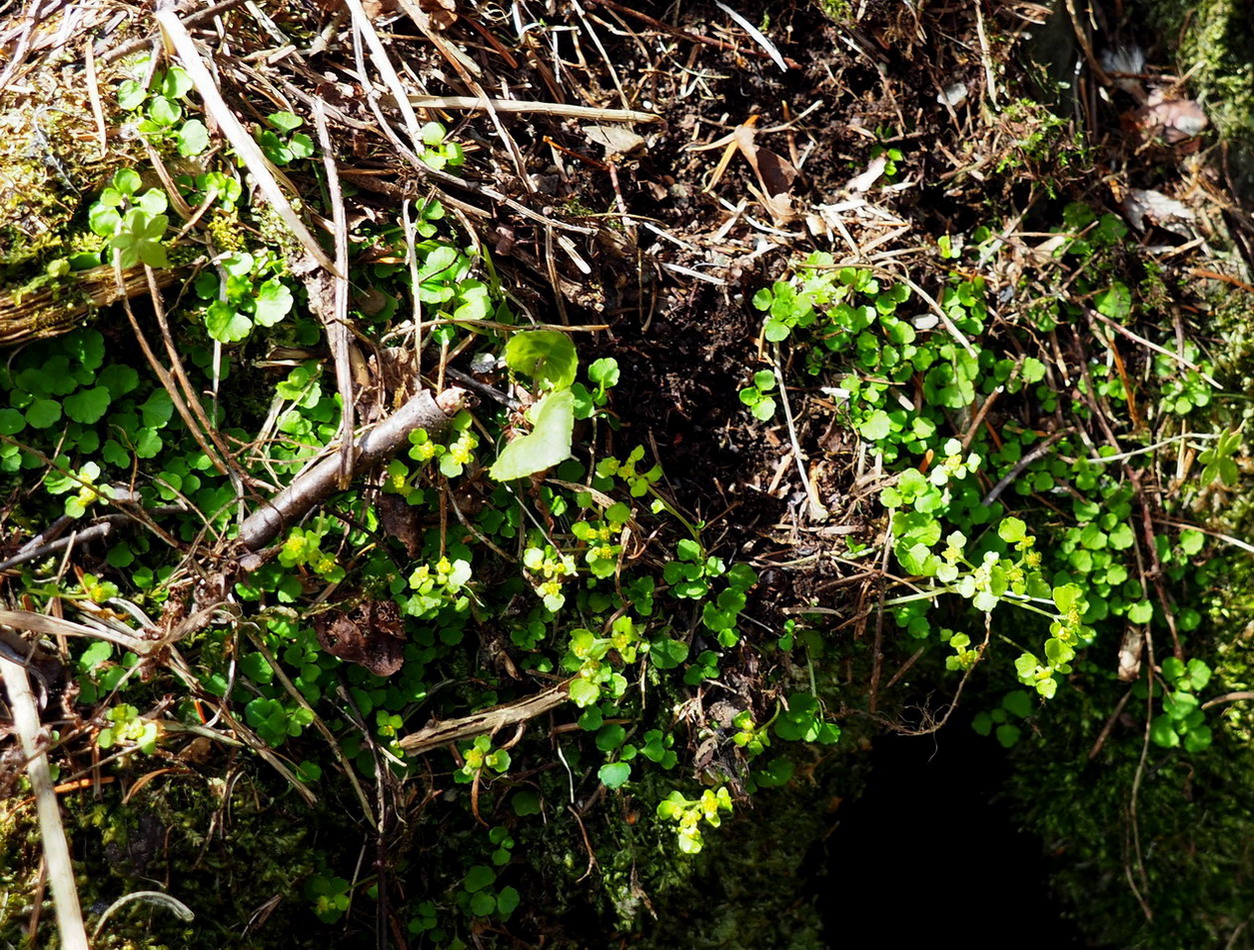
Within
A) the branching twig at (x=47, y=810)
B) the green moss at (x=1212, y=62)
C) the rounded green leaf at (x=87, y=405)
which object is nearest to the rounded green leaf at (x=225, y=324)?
the rounded green leaf at (x=87, y=405)

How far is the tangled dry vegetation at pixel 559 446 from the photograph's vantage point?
2.01m

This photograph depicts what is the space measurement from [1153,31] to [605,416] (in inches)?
97.6

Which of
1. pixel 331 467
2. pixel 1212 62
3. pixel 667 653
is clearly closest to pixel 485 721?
pixel 667 653

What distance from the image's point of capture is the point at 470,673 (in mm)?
2244

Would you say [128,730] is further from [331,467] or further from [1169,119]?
[1169,119]

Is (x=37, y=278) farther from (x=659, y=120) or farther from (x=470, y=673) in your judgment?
(x=659, y=120)

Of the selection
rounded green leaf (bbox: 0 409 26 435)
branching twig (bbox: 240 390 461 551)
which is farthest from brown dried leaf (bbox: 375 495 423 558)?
rounded green leaf (bbox: 0 409 26 435)

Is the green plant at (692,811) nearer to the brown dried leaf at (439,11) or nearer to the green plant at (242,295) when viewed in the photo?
the green plant at (242,295)

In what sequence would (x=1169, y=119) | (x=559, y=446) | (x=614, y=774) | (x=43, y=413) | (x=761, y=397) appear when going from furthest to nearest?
(x=1169, y=119)
(x=761, y=397)
(x=614, y=774)
(x=43, y=413)
(x=559, y=446)

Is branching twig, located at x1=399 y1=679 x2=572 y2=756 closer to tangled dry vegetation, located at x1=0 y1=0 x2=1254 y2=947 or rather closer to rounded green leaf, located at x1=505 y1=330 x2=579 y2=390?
tangled dry vegetation, located at x1=0 y1=0 x2=1254 y2=947

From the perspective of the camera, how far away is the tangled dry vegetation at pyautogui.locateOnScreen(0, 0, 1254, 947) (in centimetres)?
201

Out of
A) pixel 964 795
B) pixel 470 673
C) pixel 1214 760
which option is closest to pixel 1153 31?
pixel 1214 760

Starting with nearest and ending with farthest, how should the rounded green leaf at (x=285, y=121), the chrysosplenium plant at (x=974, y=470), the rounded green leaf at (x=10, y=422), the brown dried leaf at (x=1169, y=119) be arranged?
the rounded green leaf at (x=10, y=422)
the rounded green leaf at (x=285, y=121)
the chrysosplenium plant at (x=974, y=470)
the brown dried leaf at (x=1169, y=119)

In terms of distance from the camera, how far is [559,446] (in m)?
1.88
